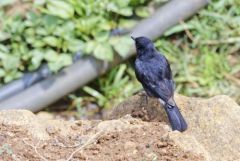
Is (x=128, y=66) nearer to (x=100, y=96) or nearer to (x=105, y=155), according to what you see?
(x=100, y=96)

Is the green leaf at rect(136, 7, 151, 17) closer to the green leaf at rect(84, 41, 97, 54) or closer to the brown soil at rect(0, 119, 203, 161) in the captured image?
the green leaf at rect(84, 41, 97, 54)

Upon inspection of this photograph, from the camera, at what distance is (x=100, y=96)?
22.5 feet

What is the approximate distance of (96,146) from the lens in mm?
3818

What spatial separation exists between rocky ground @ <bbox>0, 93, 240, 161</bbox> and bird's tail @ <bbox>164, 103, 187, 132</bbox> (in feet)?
0.14

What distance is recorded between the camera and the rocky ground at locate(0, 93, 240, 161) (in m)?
3.71

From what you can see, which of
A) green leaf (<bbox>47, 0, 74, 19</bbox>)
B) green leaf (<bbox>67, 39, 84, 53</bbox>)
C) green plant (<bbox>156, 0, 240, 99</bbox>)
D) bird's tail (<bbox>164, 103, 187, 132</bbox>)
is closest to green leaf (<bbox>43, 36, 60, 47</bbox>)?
green leaf (<bbox>67, 39, 84, 53</bbox>)

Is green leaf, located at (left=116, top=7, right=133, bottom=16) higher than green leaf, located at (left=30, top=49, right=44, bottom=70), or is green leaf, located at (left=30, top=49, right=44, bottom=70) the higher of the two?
green leaf, located at (left=116, top=7, right=133, bottom=16)

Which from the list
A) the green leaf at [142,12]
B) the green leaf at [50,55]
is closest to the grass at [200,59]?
the green leaf at [142,12]

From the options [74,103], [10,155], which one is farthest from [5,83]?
[10,155]

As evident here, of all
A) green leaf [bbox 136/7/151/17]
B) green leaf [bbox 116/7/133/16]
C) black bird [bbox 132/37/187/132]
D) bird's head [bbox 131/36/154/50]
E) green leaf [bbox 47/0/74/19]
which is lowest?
green leaf [bbox 136/7/151/17]

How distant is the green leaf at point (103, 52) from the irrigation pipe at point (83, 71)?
171 millimetres

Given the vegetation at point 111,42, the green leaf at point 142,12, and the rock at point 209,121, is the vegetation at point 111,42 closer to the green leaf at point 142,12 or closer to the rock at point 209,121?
the green leaf at point 142,12

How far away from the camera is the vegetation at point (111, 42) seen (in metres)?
Result: 6.65

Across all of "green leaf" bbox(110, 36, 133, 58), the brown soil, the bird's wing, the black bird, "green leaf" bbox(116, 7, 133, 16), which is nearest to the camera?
the brown soil
